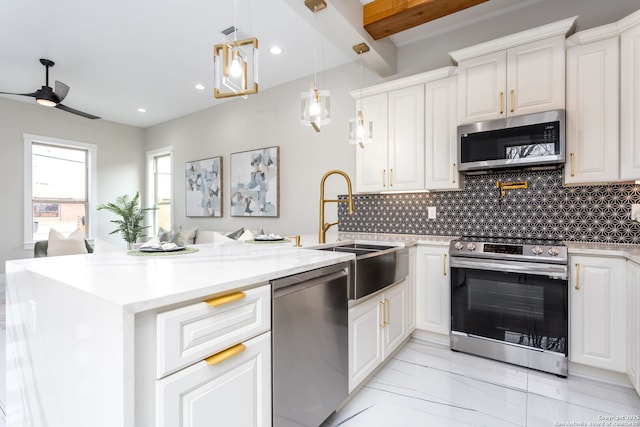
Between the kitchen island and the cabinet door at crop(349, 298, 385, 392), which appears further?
the cabinet door at crop(349, 298, 385, 392)

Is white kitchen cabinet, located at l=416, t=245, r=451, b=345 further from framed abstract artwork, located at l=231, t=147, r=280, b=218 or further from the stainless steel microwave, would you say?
framed abstract artwork, located at l=231, t=147, r=280, b=218

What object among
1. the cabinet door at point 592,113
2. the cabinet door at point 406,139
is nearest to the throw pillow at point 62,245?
the cabinet door at point 406,139

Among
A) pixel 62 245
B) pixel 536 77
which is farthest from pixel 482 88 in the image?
pixel 62 245

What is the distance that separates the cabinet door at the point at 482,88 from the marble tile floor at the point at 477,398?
6.42 feet

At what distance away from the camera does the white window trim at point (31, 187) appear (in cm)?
490

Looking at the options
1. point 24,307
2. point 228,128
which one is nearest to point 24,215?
point 228,128

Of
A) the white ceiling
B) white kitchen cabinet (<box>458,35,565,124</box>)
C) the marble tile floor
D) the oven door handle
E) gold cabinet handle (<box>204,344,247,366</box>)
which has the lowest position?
the marble tile floor

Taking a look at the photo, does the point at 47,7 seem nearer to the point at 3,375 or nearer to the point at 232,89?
the point at 232,89

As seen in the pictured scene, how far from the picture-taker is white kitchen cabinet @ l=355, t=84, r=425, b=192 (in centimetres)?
287

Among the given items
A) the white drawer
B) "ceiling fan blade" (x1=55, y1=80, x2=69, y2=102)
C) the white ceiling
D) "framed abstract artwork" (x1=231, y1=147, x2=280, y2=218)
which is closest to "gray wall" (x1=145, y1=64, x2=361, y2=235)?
"framed abstract artwork" (x1=231, y1=147, x2=280, y2=218)

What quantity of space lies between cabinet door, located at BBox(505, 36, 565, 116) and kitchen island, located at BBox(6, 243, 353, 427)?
208cm

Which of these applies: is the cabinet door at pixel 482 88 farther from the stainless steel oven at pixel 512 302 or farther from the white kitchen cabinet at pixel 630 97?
the stainless steel oven at pixel 512 302

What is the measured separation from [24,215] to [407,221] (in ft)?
19.3

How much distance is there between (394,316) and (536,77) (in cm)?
209
